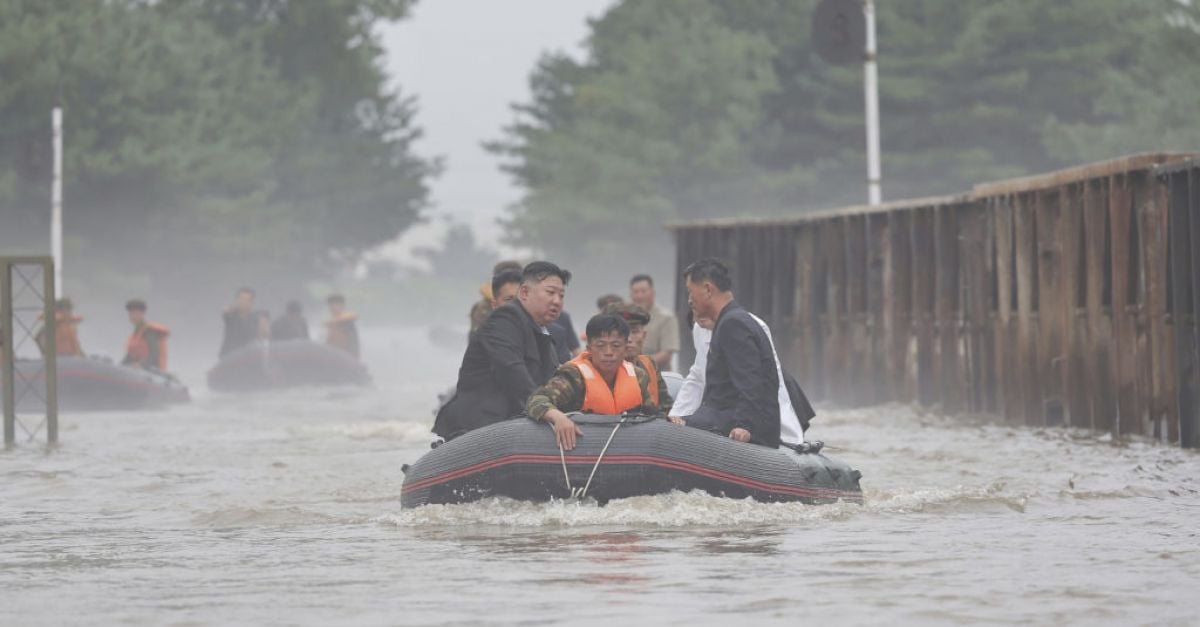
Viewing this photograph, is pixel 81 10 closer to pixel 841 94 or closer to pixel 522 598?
pixel 841 94

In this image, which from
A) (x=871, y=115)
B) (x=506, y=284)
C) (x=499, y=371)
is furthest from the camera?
(x=871, y=115)

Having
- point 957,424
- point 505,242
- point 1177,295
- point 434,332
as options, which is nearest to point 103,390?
point 957,424

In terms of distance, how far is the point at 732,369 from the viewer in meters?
13.5

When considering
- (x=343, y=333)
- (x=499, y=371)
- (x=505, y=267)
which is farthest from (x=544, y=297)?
(x=343, y=333)

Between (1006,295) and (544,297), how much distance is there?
1121cm

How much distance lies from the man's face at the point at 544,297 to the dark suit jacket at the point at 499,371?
0.10 metres

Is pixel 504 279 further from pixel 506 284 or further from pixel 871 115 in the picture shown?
pixel 871 115

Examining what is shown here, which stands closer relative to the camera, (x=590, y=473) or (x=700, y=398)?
(x=590, y=473)

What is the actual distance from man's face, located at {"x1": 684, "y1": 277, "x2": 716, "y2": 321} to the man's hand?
1.06m

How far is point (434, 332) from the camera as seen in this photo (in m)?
109

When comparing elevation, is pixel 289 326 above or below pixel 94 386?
above

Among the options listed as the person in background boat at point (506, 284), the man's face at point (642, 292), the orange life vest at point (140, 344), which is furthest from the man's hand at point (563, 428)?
the orange life vest at point (140, 344)

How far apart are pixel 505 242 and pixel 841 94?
103 feet

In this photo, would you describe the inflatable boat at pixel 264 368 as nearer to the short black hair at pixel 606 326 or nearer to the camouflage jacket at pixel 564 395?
the camouflage jacket at pixel 564 395
